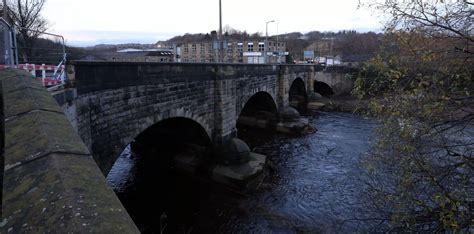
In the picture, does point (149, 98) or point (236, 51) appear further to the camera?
point (236, 51)

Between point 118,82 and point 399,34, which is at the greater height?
point 399,34

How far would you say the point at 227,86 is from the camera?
15711 mm

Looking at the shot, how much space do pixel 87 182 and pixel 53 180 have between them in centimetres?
16

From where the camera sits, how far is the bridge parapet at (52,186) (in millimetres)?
1304

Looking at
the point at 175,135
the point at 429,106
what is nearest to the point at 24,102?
the point at 429,106

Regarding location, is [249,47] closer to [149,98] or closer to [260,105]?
[260,105]

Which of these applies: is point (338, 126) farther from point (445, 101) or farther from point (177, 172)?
point (445, 101)

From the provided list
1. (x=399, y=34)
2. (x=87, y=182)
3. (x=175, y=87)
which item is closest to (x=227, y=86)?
(x=175, y=87)

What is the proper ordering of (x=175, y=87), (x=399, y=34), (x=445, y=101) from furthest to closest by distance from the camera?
1. (x=175, y=87)
2. (x=399, y=34)
3. (x=445, y=101)

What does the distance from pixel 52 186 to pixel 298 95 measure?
37442mm

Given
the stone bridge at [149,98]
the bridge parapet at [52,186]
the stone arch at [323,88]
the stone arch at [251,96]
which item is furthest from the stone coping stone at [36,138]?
the stone arch at [323,88]

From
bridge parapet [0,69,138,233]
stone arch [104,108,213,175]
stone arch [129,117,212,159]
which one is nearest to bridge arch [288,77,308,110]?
stone arch [129,117,212,159]

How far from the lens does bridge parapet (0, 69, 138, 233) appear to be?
1304mm

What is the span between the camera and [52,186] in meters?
1.52
